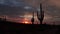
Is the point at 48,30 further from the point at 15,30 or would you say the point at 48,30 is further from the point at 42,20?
the point at 15,30

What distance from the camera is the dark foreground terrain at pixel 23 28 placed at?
17.0 m

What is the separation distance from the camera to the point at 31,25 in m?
17.1

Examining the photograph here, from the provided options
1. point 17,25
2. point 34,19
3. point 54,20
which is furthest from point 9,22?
point 54,20

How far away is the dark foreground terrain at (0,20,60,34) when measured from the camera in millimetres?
17031

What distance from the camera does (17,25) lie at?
17.0 metres

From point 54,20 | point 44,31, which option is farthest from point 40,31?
point 54,20

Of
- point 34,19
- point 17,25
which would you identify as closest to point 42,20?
point 34,19

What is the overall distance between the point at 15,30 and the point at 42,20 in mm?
1865

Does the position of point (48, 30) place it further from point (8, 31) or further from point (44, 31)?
point (8, 31)

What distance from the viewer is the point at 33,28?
17.2 metres

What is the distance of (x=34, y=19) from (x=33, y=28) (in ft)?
2.50

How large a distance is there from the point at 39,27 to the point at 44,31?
1.68 feet

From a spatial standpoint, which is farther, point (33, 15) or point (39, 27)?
point (33, 15)

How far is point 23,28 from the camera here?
1723 cm
